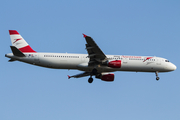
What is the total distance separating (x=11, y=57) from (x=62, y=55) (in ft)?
25.0

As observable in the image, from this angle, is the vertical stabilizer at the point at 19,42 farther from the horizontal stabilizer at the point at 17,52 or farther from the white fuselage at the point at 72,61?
the horizontal stabilizer at the point at 17,52

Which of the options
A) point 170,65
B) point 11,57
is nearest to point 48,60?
point 11,57

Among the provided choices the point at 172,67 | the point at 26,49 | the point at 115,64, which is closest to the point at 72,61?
the point at 115,64

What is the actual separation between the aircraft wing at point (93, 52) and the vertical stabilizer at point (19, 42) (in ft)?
31.9

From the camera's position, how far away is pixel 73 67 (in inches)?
1858

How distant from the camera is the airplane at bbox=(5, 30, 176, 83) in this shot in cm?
4594

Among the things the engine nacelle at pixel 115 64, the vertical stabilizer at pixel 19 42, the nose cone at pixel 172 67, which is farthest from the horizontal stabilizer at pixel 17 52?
the nose cone at pixel 172 67

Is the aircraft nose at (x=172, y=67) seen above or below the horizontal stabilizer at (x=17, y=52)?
below

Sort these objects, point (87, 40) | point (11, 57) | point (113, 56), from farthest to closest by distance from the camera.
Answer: point (113, 56) < point (11, 57) < point (87, 40)

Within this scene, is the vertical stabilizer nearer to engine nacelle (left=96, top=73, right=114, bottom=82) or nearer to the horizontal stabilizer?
the horizontal stabilizer

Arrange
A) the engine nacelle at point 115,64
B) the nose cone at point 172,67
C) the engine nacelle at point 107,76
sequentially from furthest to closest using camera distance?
the engine nacelle at point 107,76 < the nose cone at point 172,67 < the engine nacelle at point 115,64

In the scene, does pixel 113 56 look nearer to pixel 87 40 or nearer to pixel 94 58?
pixel 94 58

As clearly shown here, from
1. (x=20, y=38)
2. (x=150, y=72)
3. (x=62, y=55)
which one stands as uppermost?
(x=20, y=38)

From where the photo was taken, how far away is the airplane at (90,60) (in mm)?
45941
